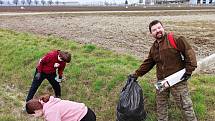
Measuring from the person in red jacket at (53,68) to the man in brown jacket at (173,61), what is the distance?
79.9 inches

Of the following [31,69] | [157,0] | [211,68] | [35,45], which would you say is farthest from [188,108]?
[157,0]

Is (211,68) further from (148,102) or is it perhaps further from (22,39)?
(22,39)

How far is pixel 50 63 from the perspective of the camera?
8539 mm

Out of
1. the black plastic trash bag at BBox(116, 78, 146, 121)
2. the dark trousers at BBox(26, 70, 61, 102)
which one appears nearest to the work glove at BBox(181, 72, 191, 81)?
the black plastic trash bag at BBox(116, 78, 146, 121)

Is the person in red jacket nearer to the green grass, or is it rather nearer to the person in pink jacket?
the green grass

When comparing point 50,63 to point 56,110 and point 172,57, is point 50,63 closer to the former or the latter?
point 172,57

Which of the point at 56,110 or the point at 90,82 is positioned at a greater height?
the point at 56,110

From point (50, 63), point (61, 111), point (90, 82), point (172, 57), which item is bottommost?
point (90, 82)

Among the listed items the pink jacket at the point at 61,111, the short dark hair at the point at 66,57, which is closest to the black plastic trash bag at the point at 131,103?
the pink jacket at the point at 61,111

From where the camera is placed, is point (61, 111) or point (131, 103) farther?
point (131, 103)

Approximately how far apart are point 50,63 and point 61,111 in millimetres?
3173

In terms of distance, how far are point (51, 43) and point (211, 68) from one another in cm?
623

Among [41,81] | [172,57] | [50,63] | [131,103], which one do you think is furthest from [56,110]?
[41,81]

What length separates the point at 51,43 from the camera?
48.8 ft
